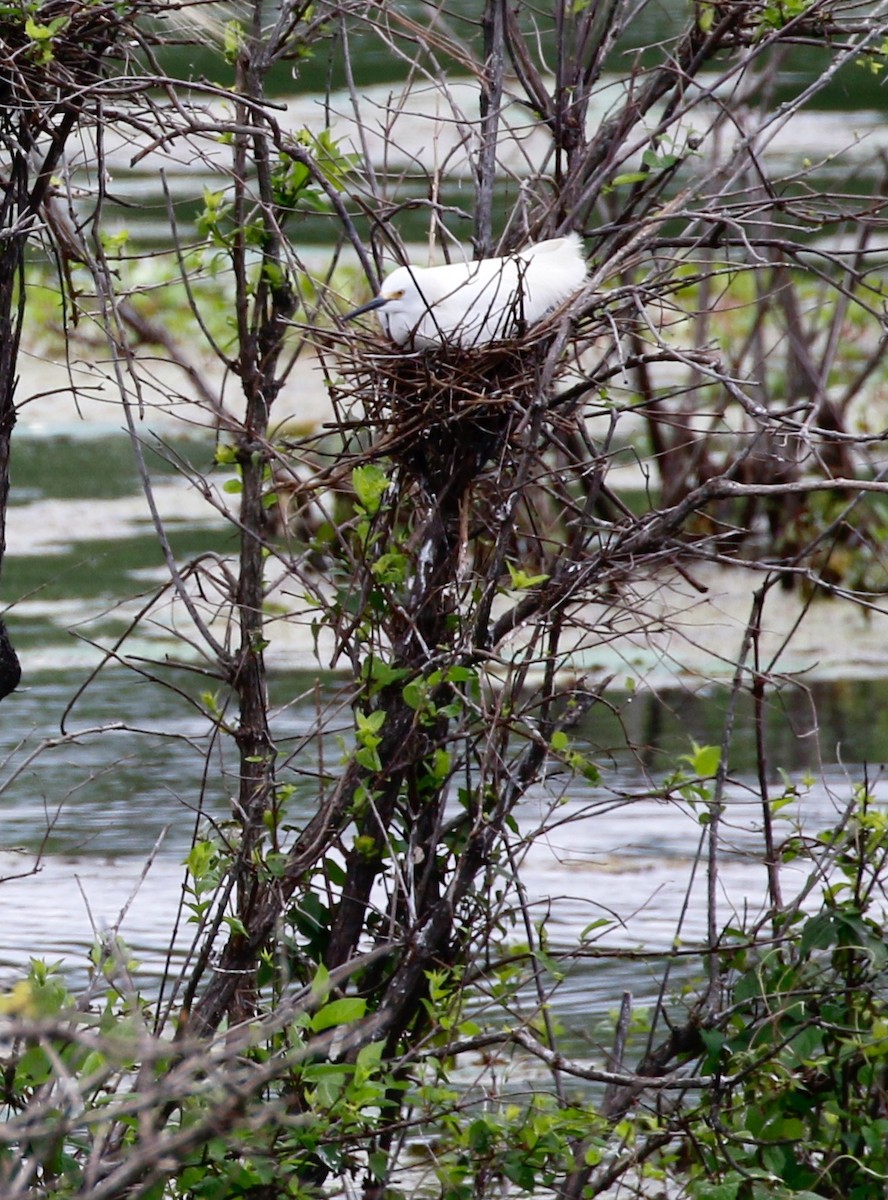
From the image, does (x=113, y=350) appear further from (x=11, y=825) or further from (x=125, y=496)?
(x=125, y=496)

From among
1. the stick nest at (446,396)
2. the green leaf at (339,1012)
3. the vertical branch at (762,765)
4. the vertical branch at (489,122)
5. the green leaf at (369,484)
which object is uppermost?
the vertical branch at (489,122)

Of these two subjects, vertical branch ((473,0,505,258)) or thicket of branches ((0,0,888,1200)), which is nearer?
thicket of branches ((0,0,888,1200))

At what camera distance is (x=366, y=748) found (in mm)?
2631

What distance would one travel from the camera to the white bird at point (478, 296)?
2.70 m

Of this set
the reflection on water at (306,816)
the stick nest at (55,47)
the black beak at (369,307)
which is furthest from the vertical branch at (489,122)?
the reflection on water at (306,816)

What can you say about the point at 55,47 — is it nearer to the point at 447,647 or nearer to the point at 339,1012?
the point at 447,647

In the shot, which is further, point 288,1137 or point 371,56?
point 371,56

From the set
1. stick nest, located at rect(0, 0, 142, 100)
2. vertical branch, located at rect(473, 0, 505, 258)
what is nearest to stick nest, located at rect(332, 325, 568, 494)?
vertical branch, located at rect(473, 0, 505, 258)

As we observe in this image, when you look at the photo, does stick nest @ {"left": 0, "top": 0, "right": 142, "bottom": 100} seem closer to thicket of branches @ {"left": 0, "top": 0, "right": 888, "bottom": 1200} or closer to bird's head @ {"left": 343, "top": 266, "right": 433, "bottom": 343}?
thicket of branches @ {"left": 0, "top": 0, "right": 888, "bottom": 1200}

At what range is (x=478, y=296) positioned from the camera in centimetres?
275

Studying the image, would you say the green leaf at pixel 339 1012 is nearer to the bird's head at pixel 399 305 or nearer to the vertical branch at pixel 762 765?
the vertical branch at pixel 762 765

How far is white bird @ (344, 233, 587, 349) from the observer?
270 cm

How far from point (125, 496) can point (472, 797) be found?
267 inches

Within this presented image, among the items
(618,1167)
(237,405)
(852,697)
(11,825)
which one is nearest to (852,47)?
(618,1167)
